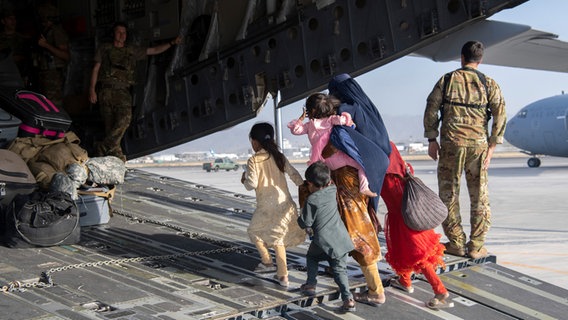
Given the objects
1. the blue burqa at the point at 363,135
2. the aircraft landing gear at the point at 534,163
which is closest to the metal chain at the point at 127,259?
the blue burqa at the point at 363,135

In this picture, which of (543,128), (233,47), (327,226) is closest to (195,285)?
(327,226)

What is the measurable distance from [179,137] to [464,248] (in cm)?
395

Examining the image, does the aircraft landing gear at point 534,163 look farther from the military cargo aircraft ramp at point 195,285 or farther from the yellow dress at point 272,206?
the yellow dress at point 272,206

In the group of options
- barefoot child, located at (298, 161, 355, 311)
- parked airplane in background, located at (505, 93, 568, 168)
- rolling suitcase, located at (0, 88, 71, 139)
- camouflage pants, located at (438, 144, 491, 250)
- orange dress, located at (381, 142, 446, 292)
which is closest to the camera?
barefoot child, located at (298, 161, 355, 311)

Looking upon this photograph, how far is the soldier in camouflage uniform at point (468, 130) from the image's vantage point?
509cm

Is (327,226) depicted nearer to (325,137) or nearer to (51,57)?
(325,137)

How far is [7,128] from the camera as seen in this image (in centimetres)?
649

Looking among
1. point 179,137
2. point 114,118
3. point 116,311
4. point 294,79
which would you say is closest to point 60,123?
point 114,118

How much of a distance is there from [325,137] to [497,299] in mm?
1623

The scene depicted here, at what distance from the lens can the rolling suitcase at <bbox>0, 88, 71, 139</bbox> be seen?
657 centimetres

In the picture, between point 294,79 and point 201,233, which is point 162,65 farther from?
point 201,233

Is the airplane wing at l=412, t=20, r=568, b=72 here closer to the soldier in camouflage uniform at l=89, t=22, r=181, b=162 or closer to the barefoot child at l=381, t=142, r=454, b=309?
the barefoot child at l=381, t=142, r=454, b=309

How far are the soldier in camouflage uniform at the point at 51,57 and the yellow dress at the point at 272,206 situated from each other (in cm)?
480

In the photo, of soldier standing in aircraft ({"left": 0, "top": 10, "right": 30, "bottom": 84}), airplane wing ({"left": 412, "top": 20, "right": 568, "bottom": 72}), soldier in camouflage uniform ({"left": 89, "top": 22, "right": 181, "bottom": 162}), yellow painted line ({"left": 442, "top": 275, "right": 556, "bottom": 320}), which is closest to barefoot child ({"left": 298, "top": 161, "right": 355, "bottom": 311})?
yellow painted line ({"left": 442, "top": 275, "right": 556, "bottom": 320})
